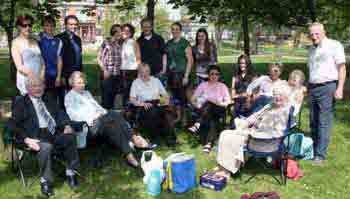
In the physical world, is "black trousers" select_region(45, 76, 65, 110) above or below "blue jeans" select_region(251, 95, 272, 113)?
above

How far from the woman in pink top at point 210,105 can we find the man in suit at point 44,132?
6.56 feet

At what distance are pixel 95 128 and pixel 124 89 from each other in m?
1.75

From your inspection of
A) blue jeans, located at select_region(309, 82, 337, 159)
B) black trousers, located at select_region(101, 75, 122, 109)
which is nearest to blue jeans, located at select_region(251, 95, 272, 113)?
blue jeans, located at select_region(309, 82, 337, 159)

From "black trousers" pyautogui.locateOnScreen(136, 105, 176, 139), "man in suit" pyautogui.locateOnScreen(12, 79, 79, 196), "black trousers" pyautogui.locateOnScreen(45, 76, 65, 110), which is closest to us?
"man in suit" pyautogui.locateOnScreen(12, 79, 79, 196)

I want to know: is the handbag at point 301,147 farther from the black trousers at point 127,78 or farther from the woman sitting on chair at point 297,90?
the black trousers at point 127,78

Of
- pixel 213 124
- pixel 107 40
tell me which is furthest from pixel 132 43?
pixel 213 124

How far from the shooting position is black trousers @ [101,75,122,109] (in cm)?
640

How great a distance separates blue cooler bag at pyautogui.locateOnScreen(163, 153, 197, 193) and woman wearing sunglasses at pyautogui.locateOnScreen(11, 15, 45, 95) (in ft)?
6.84

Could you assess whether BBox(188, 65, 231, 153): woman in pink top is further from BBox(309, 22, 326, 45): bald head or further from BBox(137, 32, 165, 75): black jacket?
BBox(309, 22, 326, 45): bald head

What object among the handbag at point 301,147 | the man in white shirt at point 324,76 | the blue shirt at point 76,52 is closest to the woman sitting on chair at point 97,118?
the blue shirt at point 76,52

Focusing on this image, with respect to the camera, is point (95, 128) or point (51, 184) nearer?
point (51, 184)

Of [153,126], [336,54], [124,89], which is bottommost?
[153,126]

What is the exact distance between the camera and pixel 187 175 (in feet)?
14.2

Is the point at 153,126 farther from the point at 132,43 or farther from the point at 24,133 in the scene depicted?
the point at 24,133
